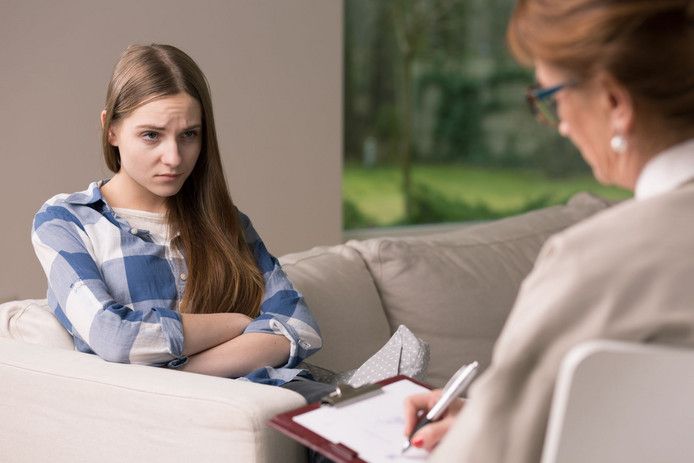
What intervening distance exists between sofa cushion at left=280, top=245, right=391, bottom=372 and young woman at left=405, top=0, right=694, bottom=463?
139cm

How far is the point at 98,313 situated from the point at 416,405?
27.0 inches

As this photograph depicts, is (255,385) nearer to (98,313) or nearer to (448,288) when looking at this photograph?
(98,313)

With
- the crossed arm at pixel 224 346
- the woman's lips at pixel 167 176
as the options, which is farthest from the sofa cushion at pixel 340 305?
the woman's lips at pixel 167 176

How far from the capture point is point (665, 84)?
3.32 feet

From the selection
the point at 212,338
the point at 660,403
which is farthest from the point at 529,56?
the point at 212,338

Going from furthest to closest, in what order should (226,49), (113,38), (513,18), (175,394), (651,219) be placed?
1. (226,49)
2. (113,38)
3. (175,394)
4. (513,18)
5. (651,219)

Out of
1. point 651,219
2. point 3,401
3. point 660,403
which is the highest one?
point 651,219

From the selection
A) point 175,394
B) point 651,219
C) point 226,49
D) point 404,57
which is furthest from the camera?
point 404,57

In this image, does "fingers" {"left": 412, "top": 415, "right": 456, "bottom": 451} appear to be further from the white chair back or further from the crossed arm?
the crossed arm

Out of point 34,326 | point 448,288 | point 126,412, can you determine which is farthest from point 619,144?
point 448,288

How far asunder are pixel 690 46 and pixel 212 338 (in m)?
1.20

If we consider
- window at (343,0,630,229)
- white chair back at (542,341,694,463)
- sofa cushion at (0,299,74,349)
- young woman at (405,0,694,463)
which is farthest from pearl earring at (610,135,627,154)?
window at (343,0,630,229)

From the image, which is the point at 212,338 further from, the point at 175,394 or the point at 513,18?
the point at 513,18

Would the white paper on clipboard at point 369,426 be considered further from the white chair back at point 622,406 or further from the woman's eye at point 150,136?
the woman's eye at point 150,136
